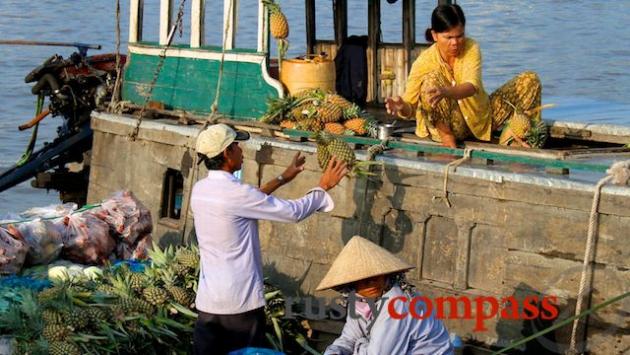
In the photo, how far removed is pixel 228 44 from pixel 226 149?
3429 mm

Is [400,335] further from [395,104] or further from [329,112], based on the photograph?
[329,112]

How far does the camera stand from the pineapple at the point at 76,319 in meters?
7.16

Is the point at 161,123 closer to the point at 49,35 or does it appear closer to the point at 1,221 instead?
the point at 1,221

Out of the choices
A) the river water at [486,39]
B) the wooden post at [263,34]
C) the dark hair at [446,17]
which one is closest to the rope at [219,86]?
the wooden post at [263,34]

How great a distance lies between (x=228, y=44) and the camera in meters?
9.59

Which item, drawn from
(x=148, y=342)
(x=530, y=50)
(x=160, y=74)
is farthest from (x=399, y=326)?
(x=530, y=50)

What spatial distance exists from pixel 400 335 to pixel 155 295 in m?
2.71

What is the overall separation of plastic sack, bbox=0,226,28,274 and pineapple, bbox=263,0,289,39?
2400 millimetres

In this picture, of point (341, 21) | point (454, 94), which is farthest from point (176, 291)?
point (341, 21)

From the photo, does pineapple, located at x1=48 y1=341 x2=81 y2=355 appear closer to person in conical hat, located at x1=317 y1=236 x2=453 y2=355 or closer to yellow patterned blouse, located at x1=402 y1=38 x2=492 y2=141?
person in conical hat, located at x1=317 y1=236 x2=453 y2=355

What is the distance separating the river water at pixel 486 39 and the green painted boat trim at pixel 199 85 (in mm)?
3250

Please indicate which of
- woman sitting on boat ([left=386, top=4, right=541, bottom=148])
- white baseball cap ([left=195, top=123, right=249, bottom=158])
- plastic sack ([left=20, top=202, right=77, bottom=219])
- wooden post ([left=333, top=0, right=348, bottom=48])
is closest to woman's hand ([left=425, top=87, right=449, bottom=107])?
woman sitting on boat ([left=386, top=4, right=541, bottom=148])

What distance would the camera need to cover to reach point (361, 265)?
548 centimetres

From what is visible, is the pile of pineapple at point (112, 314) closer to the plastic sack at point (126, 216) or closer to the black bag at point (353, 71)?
the plastic sack at point (126, 216)
